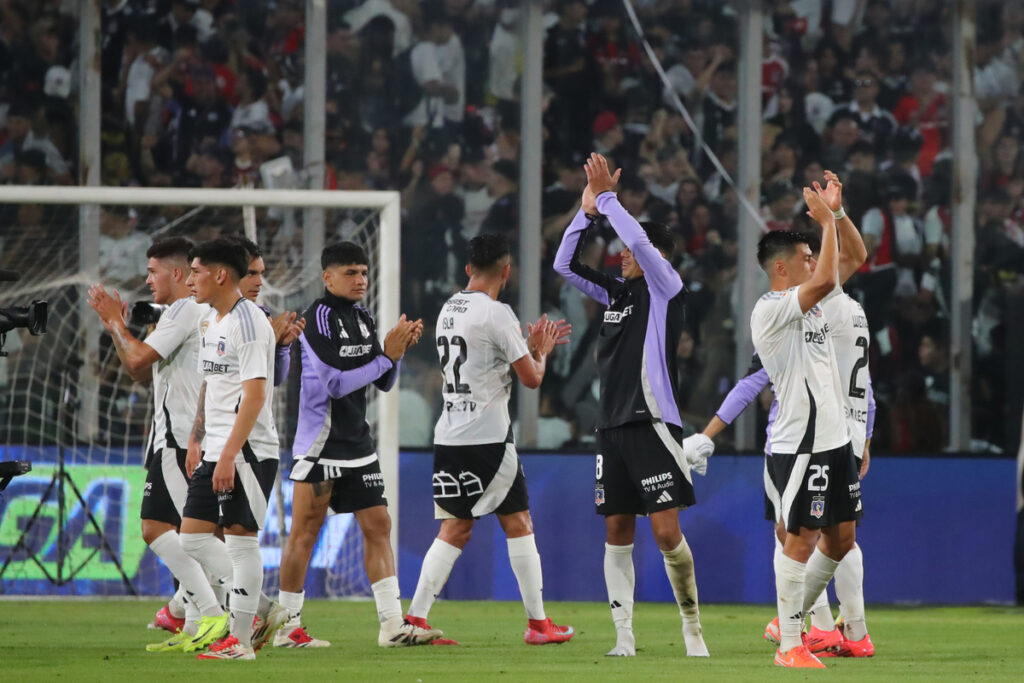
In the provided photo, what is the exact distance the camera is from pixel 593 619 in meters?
9.77

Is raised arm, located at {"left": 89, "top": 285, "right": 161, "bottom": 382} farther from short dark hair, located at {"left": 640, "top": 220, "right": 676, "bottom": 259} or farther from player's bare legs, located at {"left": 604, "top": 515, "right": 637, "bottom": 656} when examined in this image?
short dark hair, located at {"left": 640, "top": 220, "right": 676, "bottom": 259}

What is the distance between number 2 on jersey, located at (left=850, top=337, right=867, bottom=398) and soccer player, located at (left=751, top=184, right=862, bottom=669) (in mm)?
881

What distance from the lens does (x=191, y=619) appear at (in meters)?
7.37

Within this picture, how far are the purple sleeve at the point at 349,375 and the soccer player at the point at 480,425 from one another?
11.9 inches

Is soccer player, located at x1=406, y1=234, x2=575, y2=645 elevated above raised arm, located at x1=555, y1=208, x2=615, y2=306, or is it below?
below

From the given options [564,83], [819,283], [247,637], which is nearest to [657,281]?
[819,283]

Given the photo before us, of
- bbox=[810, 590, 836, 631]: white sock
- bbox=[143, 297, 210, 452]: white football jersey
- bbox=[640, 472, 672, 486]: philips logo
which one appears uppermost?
bbox=[143, 297, 210, 452]: white football jersey

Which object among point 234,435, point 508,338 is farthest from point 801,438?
point 234,435

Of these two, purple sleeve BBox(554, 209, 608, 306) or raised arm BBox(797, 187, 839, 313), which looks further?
purple sleeve BBox(554, 209, 608, 306)

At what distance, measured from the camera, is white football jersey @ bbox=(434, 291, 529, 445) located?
7309 millimetres

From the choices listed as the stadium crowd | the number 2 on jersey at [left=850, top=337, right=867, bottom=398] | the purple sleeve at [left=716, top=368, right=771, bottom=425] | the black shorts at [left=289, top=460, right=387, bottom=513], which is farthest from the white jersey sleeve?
the stadium crowd

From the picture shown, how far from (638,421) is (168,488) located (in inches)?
94.7

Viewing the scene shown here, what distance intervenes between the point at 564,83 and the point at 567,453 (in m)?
3.16

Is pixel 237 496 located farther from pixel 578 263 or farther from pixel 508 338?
pixel 578 263
